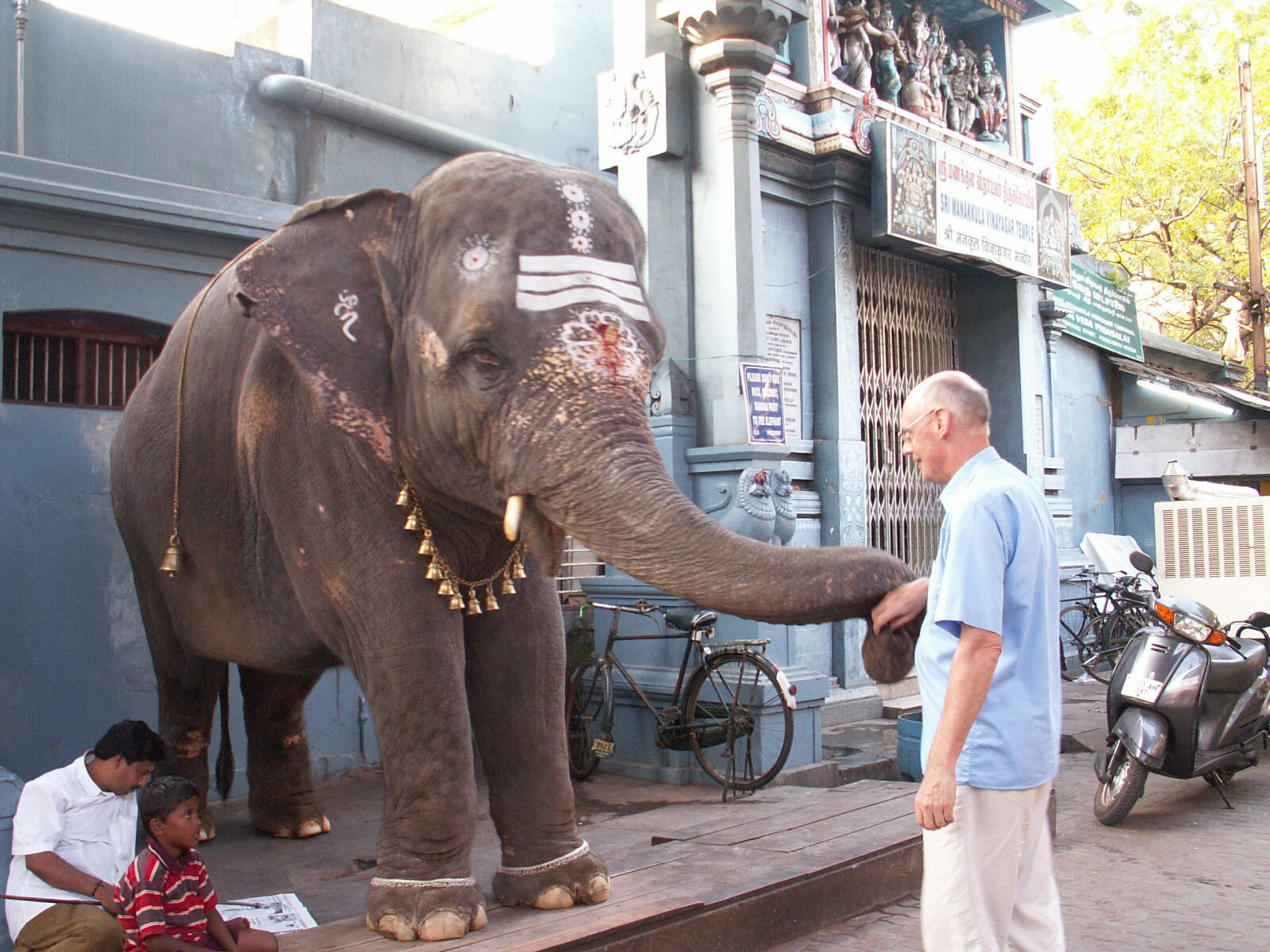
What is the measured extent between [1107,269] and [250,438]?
36.0 ft

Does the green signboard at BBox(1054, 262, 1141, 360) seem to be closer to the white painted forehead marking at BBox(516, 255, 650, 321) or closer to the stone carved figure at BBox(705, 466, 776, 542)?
the stone carved figure at BBox(705, 466, 776, 542)

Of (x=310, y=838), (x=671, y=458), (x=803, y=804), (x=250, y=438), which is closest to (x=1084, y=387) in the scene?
(x=671, y=458)

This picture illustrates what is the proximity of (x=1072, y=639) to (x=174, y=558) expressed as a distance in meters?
8.98

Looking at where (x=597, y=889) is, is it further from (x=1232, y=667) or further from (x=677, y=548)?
(x=1232, y=667)

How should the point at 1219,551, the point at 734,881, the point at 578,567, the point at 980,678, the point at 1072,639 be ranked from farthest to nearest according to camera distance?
the point at 1072,639 → the point at 1219,551 → the point at 578,567 → the point at 734,881 → the point at 980,678

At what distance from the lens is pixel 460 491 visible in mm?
3162

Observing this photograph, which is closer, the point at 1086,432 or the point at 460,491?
the point at 460,491

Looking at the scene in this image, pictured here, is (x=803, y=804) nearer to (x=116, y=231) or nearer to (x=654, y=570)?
(x=654, y=570)

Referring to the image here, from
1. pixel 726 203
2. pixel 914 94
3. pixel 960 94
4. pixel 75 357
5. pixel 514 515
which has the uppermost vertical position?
pixel 960 94

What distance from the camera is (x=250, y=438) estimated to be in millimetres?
3613

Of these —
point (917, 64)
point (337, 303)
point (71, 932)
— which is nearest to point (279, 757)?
point (71, 932)

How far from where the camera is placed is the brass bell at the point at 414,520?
3.26 m

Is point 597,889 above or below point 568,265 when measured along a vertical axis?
below

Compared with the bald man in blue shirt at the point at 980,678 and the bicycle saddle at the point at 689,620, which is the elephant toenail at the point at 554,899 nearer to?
the bald man in blue shirt at the point at 980,678
